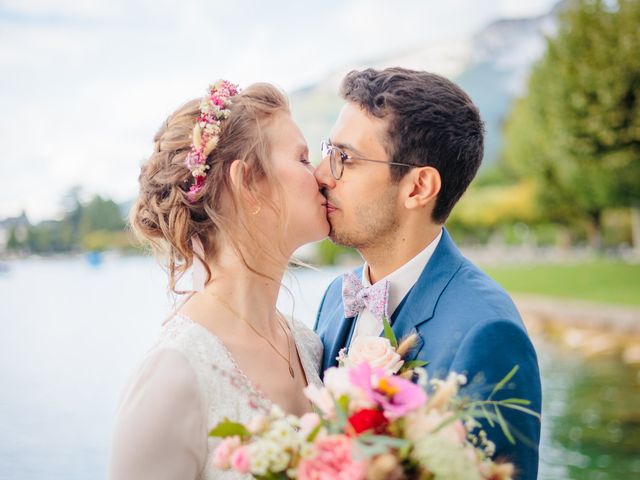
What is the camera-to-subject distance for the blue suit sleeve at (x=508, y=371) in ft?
8.35

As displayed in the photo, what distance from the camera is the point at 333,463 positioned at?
173 centimetres

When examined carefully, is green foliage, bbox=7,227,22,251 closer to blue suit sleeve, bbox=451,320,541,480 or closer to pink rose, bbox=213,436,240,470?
blue suit sleeve, bbox=451,320,541,480

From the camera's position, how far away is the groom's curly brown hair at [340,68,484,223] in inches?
Result: 122

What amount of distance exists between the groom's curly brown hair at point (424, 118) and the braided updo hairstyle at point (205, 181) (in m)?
0.47

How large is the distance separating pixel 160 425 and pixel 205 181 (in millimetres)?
941

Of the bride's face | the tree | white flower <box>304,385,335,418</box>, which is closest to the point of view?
white flower <box>304,385,335,418</box>

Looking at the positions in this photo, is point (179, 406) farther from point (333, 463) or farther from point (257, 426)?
point (333, 463)

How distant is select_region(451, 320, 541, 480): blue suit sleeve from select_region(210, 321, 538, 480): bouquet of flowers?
25.5 inches

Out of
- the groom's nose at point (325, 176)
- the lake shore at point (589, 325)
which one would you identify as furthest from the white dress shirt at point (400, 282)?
the lake shore at point (589, 325)

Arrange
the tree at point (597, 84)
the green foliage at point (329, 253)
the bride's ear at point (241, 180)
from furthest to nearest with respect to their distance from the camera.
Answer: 1. the green foliage at point (329, 253)
2. the tree at point (597, 84)
3. the bride's ear at point (241, 180)

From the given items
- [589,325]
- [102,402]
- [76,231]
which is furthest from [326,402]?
[76,231]

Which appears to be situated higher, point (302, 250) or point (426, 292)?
point (426, 292)

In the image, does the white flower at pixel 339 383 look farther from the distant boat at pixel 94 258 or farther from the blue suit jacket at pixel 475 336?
the distant boat at pixel 94 258

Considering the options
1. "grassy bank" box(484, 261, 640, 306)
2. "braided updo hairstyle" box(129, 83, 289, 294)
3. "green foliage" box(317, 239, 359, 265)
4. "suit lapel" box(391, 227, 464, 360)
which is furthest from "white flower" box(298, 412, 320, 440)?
"green foliage" box(317, 239, 359, 265)
